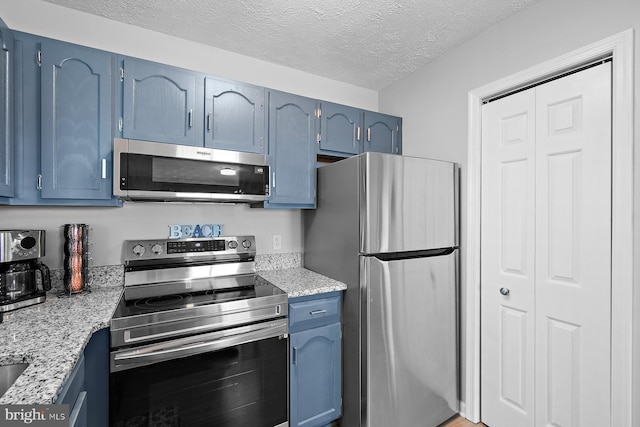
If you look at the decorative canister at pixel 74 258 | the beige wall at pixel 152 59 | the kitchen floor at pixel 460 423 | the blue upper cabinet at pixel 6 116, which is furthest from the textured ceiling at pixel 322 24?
the kitchen floor at pixel 460 423

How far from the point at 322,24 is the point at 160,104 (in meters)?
1.08

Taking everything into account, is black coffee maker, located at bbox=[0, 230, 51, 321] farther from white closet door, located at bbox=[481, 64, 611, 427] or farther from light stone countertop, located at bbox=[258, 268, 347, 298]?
white closet door, located at bbox=[481, 64, 611, 427]

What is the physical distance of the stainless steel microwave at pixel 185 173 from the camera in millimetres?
1604

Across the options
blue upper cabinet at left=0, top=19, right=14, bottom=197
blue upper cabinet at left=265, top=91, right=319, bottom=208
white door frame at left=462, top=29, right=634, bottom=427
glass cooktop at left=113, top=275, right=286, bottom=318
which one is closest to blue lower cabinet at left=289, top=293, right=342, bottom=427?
glass cooktop at left=113, top=275, right=286, bottom=318

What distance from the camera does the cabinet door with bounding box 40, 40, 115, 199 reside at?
1.50m

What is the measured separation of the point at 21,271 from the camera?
142 centimetres

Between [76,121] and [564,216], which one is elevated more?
[76,121]

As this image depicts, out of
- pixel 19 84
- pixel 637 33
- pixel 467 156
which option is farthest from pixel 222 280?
pixel 637 33

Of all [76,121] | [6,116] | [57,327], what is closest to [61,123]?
[76,121]

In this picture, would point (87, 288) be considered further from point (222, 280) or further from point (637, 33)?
point (637, 33)

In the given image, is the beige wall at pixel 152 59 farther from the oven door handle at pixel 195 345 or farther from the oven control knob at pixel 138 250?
the oven door handle at pixel 195 345

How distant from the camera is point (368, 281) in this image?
1.75m

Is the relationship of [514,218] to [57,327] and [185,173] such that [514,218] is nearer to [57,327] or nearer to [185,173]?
[185,173]

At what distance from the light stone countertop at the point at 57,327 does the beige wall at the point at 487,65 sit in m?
1.29
